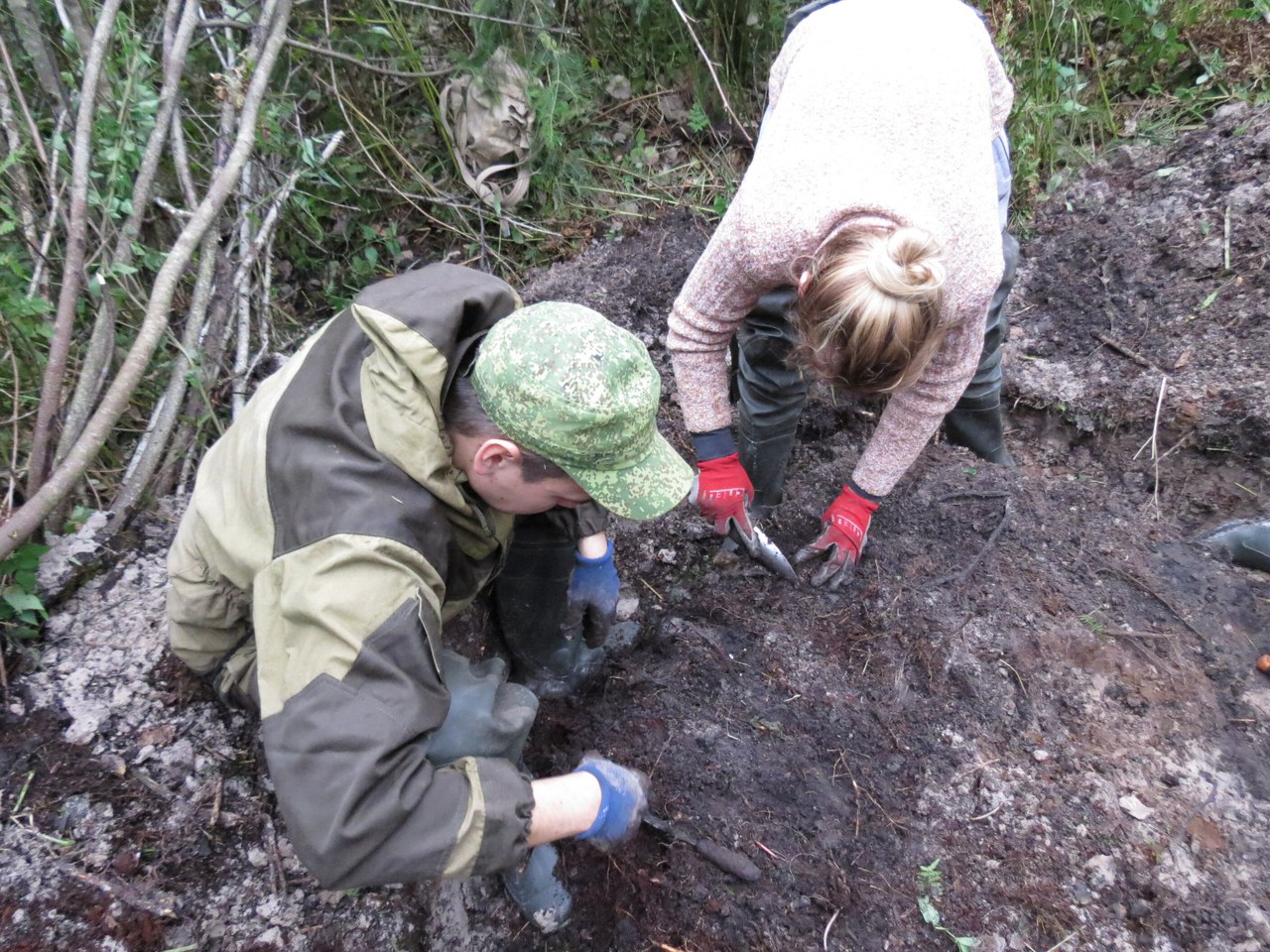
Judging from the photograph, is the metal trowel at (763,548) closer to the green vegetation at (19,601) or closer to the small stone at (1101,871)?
the small stone at (1101,871)

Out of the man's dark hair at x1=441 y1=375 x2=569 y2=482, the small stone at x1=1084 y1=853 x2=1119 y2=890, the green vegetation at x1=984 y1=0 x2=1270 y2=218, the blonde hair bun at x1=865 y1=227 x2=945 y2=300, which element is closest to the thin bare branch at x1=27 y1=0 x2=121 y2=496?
the man's dark hair at x1=441 y1=375 x2=569 y2=482

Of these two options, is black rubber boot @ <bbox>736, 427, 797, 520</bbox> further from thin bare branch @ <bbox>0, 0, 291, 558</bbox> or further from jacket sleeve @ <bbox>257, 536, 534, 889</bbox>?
thin bare branch @ <bbox>0, 0, 291, 558</bbox>

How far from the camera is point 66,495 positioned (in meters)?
1.74

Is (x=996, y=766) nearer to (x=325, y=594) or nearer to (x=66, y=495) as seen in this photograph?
(x=325, y=594)

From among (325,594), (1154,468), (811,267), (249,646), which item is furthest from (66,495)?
(1154,468)

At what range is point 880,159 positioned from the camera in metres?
1.49

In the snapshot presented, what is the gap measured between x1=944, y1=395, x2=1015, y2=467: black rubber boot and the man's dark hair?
182 cm

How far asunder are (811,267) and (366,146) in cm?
223

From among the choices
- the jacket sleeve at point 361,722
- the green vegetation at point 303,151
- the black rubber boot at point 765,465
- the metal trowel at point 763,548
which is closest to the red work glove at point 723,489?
A: the metal trowel at point 763,548

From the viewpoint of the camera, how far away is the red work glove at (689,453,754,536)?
2.17m

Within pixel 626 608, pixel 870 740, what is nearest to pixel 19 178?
pixel 626 608

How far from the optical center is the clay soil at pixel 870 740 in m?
1.52

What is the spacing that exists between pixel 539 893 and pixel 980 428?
208cm

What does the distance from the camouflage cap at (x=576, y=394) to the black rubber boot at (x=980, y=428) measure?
1.73 meters
